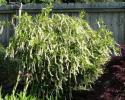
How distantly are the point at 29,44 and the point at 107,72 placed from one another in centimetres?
148

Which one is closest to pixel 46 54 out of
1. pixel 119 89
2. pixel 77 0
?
pixel 119 89

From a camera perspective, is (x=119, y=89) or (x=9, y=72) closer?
(x=119, y=89)

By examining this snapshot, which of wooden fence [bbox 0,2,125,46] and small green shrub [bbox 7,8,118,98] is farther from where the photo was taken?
wooden fence [bbox 0,2,125,46]

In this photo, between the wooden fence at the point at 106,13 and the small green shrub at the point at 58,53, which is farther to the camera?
the wooden fence at the point at 106,13

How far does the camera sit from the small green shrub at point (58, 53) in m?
8.83

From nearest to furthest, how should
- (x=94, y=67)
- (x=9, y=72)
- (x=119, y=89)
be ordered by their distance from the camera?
(x=119, y=89), (x=94, y=67), (x=9, y=72)

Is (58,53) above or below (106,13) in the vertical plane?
below

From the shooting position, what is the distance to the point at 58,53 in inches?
349

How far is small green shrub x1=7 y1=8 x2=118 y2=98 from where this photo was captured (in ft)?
29.0

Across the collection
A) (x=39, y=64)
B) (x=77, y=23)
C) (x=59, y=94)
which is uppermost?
(x=77, y=23)

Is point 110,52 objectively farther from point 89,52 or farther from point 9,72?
point 9,72

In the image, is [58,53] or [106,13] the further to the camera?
[106,13]

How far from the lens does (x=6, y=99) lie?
8.46 m

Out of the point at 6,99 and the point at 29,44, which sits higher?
the point at 29,44
